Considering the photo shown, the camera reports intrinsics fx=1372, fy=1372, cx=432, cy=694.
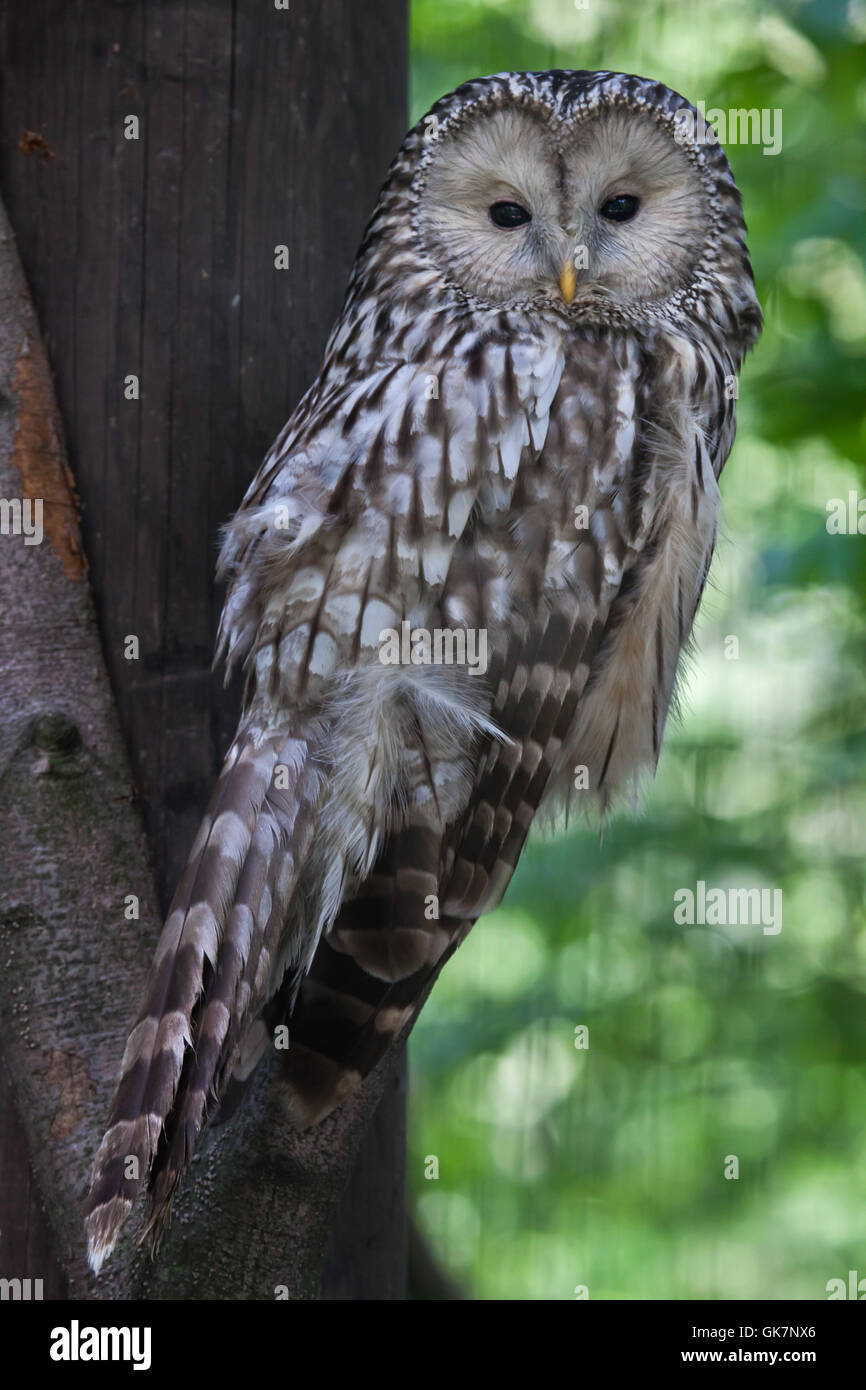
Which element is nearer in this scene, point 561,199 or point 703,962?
point 561,199

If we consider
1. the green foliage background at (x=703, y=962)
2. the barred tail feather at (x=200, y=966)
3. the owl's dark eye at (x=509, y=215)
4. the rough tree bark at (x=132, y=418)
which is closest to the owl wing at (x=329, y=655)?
the barred tail feather at (x=200, y=966)

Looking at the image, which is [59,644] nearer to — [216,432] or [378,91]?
[216,432]

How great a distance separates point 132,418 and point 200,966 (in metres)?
0.88

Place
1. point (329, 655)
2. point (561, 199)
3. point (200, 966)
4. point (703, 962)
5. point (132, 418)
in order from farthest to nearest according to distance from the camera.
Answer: point (703, 962), point (561, 199), point (132, 418), point (329, 655), point (200, 966)

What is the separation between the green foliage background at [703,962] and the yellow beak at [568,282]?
1.30m

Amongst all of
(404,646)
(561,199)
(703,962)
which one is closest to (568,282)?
(561,199)

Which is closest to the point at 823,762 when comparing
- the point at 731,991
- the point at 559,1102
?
the point at 731,991

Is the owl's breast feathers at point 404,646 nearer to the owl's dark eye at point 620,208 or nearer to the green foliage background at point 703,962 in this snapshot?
the owl's dark eye at point 620,208

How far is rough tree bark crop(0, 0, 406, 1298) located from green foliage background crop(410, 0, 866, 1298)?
1.58 metres

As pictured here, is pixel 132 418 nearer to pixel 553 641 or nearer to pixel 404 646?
pixel 404 646

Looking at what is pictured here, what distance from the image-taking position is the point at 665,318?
2.36 m

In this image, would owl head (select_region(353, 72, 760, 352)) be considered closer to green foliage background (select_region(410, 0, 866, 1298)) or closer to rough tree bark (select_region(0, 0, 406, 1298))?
rough tree bark (select_region(0, 0, 406, 1298))

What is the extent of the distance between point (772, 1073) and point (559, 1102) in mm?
774

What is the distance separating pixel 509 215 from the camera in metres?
2.40
